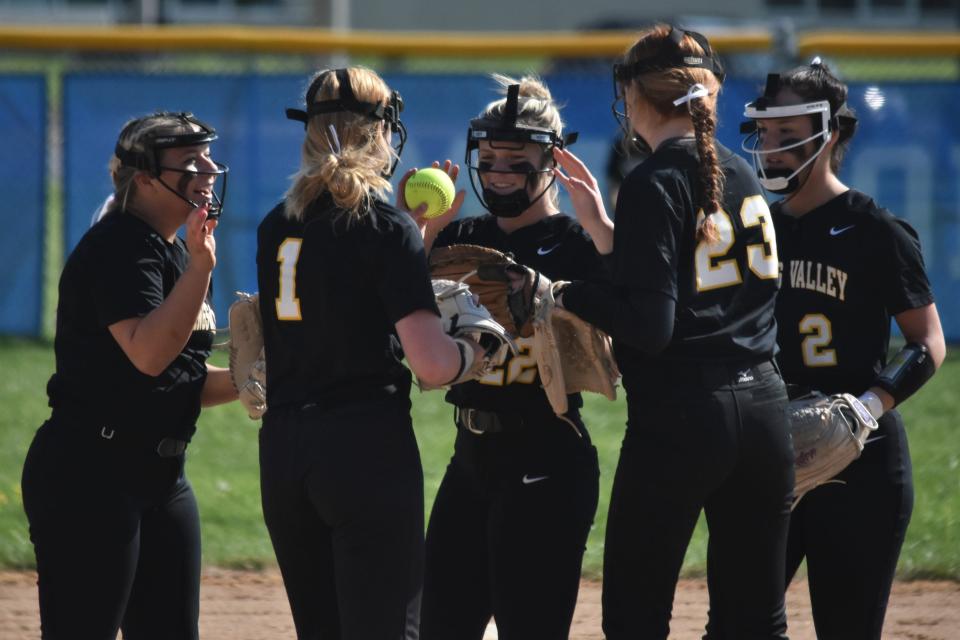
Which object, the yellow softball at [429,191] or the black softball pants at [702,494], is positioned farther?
the yellow softball at [429,191]

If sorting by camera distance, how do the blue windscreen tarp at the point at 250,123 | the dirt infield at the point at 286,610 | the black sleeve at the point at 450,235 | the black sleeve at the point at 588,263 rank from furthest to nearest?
1. the blue windscreen tarp at the point at 250,123
2. the dirt infield at the point at 286,610
3. the black sleeve at the point at 450,235
4. the black sleeve at the point at 588,263

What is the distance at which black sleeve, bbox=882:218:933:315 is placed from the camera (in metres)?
4.02

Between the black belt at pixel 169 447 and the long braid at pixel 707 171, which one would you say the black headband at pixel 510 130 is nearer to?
the long braid at pixel 707 171

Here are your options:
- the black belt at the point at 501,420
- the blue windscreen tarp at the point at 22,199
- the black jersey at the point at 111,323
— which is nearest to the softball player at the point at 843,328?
the black belt at the point at 501,420

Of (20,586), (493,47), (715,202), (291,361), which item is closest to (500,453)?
(291,361)

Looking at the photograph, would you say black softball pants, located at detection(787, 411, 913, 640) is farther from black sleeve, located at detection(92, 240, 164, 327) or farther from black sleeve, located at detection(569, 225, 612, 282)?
black sleeve, located at detection(92, 240, 164, 327)

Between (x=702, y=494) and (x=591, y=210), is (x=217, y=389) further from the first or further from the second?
(x=702, y=494)

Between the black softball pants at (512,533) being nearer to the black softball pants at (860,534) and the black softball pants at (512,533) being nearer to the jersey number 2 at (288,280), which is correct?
the black softball pants at (860,534)

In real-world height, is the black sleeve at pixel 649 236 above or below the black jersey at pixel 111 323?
above

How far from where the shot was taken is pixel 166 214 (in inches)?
156

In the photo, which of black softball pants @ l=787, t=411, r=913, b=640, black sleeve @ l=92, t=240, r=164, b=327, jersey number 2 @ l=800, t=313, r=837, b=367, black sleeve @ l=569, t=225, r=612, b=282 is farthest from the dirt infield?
black sleeve @ l=92, t=240, r=164, b=327

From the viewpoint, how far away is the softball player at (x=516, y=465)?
389 centimetres

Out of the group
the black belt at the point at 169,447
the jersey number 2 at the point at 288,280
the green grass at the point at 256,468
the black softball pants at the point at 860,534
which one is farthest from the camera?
the green grass at the point at 256,468

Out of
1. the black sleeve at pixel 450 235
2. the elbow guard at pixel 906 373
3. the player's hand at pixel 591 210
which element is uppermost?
the player's hand at pixel 591 210
